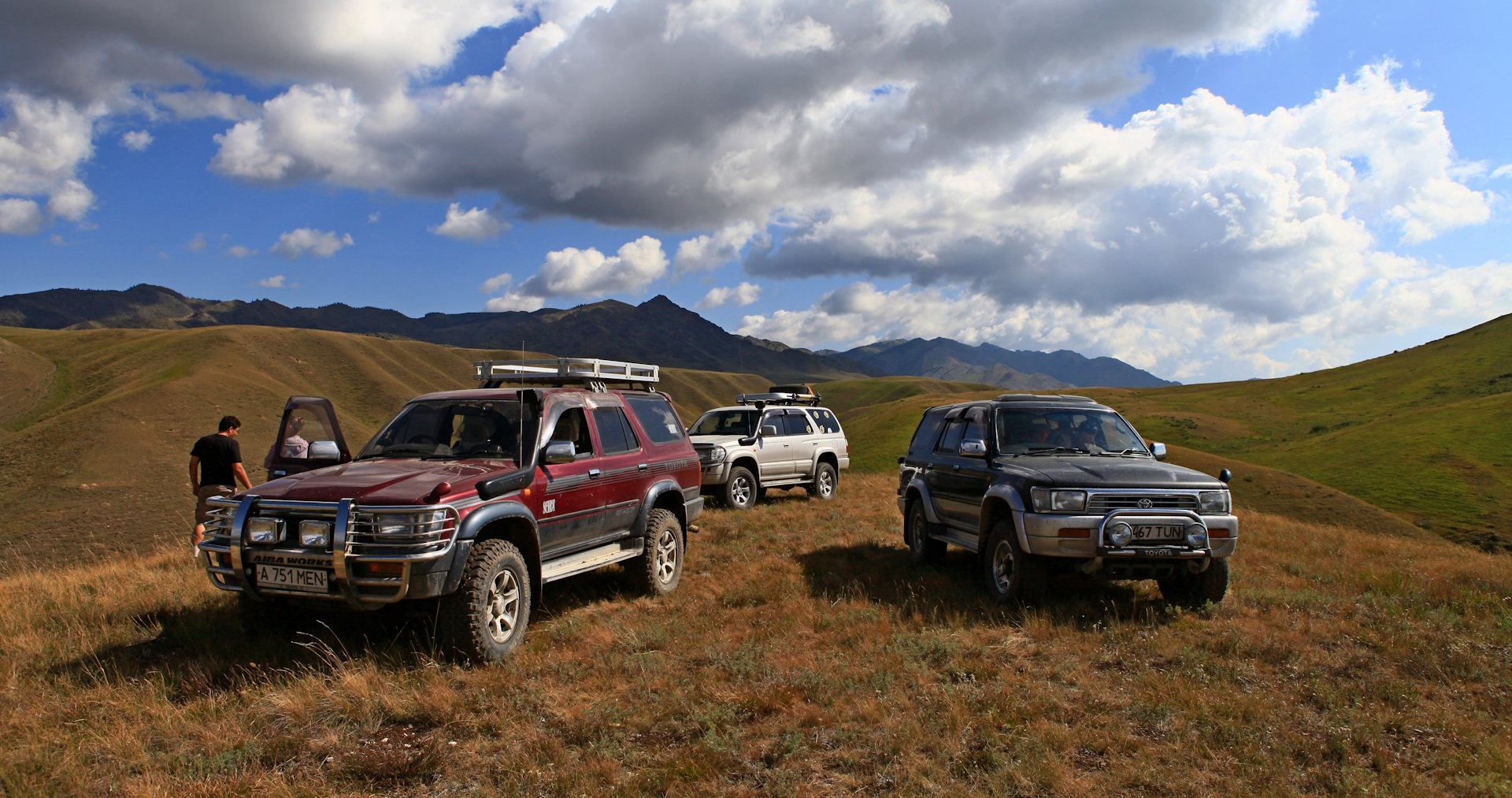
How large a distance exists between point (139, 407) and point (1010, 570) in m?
85.5

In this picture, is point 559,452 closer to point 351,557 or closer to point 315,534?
point 351,557

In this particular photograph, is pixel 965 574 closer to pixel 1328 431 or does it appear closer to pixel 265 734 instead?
pixel 265 734

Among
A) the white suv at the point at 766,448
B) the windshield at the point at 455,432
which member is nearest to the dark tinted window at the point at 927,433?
the white suv at the point at 766,448

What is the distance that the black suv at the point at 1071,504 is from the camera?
6449 millimetres

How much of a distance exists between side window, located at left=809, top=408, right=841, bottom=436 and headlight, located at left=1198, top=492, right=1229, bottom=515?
32.8 feet

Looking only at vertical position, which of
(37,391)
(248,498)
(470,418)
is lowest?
(248,498)

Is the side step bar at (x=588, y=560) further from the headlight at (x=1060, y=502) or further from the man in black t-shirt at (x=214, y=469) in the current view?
the man in black t-shirt at (x=214, y=469)

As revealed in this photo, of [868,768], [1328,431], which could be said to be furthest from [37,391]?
[1328,431]

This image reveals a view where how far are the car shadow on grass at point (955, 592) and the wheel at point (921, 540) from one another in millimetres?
Answer: 102

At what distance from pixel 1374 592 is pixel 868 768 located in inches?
266

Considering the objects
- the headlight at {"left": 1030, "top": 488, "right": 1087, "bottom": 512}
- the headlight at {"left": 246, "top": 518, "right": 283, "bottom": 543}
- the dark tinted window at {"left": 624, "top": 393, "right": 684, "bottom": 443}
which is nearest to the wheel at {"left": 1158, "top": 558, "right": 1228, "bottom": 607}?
the headlight at {"left": 1030, "top": 488, "right": 1087, "bottom": 512}

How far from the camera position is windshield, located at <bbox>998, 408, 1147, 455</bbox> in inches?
313

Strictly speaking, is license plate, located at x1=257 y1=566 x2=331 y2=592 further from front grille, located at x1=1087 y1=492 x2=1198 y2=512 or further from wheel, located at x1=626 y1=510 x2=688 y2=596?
front grille, located at x1=1087 y1=492 x2=1198 y2=512

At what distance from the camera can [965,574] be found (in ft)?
29.1
